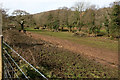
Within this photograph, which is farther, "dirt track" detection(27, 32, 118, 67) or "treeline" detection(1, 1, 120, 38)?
"treeline" detection(1, 1, 120, 38)

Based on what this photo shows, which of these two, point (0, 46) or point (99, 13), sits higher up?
point (99, 13)

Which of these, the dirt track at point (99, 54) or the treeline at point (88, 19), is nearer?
the dirt track at point (99, 54)

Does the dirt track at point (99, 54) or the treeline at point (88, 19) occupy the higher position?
the treeline at point (88, 19)

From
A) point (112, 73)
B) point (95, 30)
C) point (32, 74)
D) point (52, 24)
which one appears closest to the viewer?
point (32, 74)

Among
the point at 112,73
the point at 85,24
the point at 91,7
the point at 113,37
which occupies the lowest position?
the point at 112,73

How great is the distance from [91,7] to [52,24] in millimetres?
15637

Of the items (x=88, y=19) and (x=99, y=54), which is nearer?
(x=99, y=54)

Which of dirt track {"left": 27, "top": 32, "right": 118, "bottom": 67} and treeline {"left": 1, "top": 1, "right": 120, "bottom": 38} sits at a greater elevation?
treeline {"left": 1, "top": 1, "right": 120, "bottom": 38}

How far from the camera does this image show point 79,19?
35.2 metres

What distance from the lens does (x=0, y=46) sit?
2662 mm

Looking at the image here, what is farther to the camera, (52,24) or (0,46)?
(52,24)

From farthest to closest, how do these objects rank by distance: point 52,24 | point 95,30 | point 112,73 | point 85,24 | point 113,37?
point 52,24 < point 85,24 < point 95,30 < point 113,37 < point 112,73

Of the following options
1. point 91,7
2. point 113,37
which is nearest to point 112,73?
point 113,37

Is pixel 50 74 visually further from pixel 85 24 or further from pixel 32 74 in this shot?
pixel 85 24
